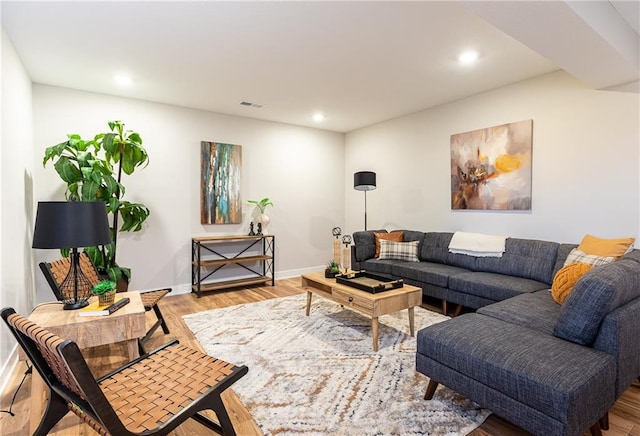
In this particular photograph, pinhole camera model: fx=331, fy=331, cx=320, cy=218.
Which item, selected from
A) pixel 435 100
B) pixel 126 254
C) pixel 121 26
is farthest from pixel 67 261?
pixel 435 100

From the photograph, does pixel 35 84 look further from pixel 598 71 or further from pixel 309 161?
pixel 598 71

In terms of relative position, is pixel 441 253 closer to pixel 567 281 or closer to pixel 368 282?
pixel 368 282

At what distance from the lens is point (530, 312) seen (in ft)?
7.27

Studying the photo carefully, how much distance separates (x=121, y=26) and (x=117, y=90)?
161cm

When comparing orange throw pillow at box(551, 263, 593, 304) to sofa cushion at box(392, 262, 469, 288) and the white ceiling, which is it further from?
the white ceiling

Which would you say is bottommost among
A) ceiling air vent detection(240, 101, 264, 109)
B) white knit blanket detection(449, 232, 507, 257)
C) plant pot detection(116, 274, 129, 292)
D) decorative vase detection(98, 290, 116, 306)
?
plant pot detection(116, 274, 129, 292)

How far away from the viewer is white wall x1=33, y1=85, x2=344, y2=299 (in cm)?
375

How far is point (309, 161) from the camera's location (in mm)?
5715

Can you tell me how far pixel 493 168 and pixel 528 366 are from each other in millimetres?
2870

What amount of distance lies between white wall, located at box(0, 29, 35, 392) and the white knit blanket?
411cm

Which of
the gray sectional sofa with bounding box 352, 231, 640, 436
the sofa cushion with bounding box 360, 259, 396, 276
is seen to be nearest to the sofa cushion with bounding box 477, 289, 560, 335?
the gray sectional sofa with bounding box 352, 231, 640, 436

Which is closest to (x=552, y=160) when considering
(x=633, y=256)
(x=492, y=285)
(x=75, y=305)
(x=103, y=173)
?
(x=633, y=256)

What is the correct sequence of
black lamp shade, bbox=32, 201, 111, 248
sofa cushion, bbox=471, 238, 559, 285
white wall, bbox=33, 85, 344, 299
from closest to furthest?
1. black lamp shade, bbox=32, 201, 111, 248
2. sofa cushion, bbox=471, 238, 559, 285
3. white wall, bbox=33, 85, 344, 299

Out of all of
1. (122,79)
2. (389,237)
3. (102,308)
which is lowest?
(102,308)
